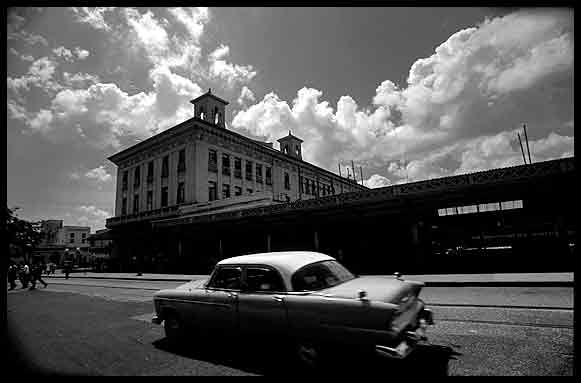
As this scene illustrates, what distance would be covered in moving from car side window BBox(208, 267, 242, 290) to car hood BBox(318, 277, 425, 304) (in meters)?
1.44

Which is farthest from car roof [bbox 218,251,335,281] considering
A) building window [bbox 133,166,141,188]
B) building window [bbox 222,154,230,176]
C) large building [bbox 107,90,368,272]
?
building window [bbox 133,166,141,188]

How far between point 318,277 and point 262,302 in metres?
0.86

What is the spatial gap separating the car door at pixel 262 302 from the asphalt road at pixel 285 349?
28cm

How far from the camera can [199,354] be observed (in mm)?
4637

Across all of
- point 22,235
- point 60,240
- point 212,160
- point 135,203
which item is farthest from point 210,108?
point 60,240

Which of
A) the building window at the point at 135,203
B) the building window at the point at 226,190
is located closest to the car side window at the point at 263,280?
the building window at the point at 226,190

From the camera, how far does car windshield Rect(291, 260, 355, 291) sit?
158 inches

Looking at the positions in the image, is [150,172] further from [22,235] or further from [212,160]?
[22,235]

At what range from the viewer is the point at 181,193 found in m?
33.9

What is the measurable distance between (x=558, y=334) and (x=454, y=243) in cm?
2425

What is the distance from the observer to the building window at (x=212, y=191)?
112ft

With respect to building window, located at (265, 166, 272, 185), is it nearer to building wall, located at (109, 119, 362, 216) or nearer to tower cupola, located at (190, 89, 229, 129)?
building wall, located at (109, 119, 362, 216)

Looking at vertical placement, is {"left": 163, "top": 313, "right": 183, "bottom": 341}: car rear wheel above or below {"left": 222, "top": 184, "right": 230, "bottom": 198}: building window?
below
